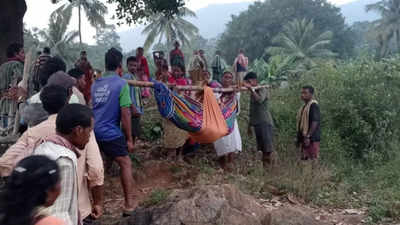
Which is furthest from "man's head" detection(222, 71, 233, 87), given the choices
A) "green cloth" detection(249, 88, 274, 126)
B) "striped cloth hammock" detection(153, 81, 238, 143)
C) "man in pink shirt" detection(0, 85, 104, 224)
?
"man in pink shirt" detection(0, 85, 104, 224)

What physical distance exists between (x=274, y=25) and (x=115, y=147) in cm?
3439

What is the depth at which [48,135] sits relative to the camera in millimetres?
2881

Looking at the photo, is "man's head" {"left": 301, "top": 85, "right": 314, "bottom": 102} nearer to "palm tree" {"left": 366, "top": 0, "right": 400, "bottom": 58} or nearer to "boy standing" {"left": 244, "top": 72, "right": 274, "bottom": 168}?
"boy standing" {"left": 244, "top": 72, "right": 274, "bottom": 168}

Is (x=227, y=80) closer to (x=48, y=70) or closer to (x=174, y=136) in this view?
(x=174, y=136)

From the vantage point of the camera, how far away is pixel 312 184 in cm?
591

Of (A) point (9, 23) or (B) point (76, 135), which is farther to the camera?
(A) point (9, 23)

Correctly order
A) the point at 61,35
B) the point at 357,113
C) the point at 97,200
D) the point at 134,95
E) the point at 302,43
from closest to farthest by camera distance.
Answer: the point at 97,200
the point at 134,95
the point at 357,113
the point at 302,43
the point at 61,35

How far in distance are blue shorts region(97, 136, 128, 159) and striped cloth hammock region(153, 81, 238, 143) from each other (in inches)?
47.3

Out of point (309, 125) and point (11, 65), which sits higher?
point (11, 65)

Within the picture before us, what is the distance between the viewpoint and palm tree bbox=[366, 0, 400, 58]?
39344mm

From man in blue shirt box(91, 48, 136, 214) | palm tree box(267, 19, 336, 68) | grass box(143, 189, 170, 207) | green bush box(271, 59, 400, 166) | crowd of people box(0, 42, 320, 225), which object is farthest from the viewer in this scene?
palm tree box(267, 19, 336, 68)

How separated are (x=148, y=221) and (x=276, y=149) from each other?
4.30 m

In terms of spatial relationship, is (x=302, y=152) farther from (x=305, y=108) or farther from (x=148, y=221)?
(x=148, y=221)

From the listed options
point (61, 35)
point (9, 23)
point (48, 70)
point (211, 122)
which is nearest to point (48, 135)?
point (48, 70)
